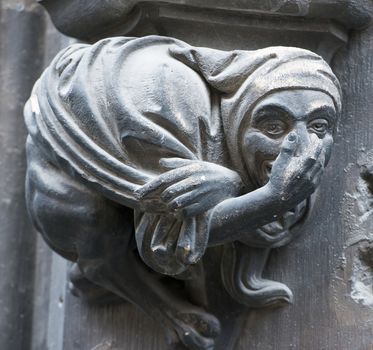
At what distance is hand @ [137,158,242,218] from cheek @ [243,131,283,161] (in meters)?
0.06

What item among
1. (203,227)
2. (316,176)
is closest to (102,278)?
(203,227)

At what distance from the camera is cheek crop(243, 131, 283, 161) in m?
1.41

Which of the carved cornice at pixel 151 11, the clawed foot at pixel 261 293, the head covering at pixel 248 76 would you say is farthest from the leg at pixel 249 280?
the carved cornice at pixel 151 11

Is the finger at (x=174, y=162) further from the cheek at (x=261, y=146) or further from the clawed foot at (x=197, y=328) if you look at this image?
the clawed foot at (x=197, y=328)

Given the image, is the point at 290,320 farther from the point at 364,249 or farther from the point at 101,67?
the point at 101,67

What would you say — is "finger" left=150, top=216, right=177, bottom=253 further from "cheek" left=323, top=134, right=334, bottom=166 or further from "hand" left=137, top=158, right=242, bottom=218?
"cheek" left=323, top=134, right=334, bottom=166

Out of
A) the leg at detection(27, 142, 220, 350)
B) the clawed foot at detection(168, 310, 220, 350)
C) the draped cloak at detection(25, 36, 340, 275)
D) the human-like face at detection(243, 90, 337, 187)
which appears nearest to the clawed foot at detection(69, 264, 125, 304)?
the leg at detection(27, 142, 220, 350)

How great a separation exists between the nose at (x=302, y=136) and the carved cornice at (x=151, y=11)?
0.18m

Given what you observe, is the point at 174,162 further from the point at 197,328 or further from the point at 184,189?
the point at 197,328

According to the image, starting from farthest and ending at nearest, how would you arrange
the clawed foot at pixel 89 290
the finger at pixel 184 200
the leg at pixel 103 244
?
the clawed foot at pixel 89 290 < the leg at pixel 103 244 < the finger at pixel 184 200

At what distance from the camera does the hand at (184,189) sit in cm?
135

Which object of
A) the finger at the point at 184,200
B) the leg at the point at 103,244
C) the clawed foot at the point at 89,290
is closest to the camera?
the finger at the point at 184,200

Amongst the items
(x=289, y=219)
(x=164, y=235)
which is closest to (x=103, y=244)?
(x=164, y=235)

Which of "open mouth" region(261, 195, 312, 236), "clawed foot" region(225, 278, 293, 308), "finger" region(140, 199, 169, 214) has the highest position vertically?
"finger" region(140, 199, 169, 214)
